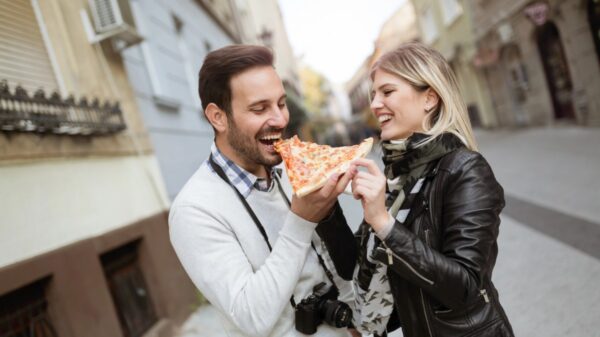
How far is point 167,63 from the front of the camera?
7.12 meters

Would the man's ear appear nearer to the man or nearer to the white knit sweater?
the man

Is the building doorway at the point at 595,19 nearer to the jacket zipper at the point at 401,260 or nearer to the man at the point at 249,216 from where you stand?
the man at the point at 249,216

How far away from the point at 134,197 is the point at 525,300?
432 cm

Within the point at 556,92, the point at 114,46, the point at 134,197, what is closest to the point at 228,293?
the point at 134,197

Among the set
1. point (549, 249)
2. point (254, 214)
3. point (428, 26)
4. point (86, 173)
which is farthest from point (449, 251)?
point (428, 26)

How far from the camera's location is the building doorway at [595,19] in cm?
952

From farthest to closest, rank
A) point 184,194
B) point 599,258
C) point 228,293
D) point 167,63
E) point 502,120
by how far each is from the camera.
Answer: point 502,120 < point 167,63 < point 599,258 < point 184,194 < point 228,293

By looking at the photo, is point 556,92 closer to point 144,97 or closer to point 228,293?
point 144,97

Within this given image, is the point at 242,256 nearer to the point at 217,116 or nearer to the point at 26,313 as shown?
the point at 217,116

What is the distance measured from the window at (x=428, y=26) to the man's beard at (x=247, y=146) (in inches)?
872

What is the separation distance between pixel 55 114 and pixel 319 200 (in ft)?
10.6

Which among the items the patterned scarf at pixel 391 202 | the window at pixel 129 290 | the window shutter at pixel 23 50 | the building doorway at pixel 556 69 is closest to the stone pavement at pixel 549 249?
the window at pixel 129 290

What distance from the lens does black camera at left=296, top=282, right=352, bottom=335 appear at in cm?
162

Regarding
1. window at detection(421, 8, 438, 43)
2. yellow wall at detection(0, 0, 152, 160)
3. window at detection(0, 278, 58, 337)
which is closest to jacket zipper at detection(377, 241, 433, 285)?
window at detection(0, 278, 58, 337)
